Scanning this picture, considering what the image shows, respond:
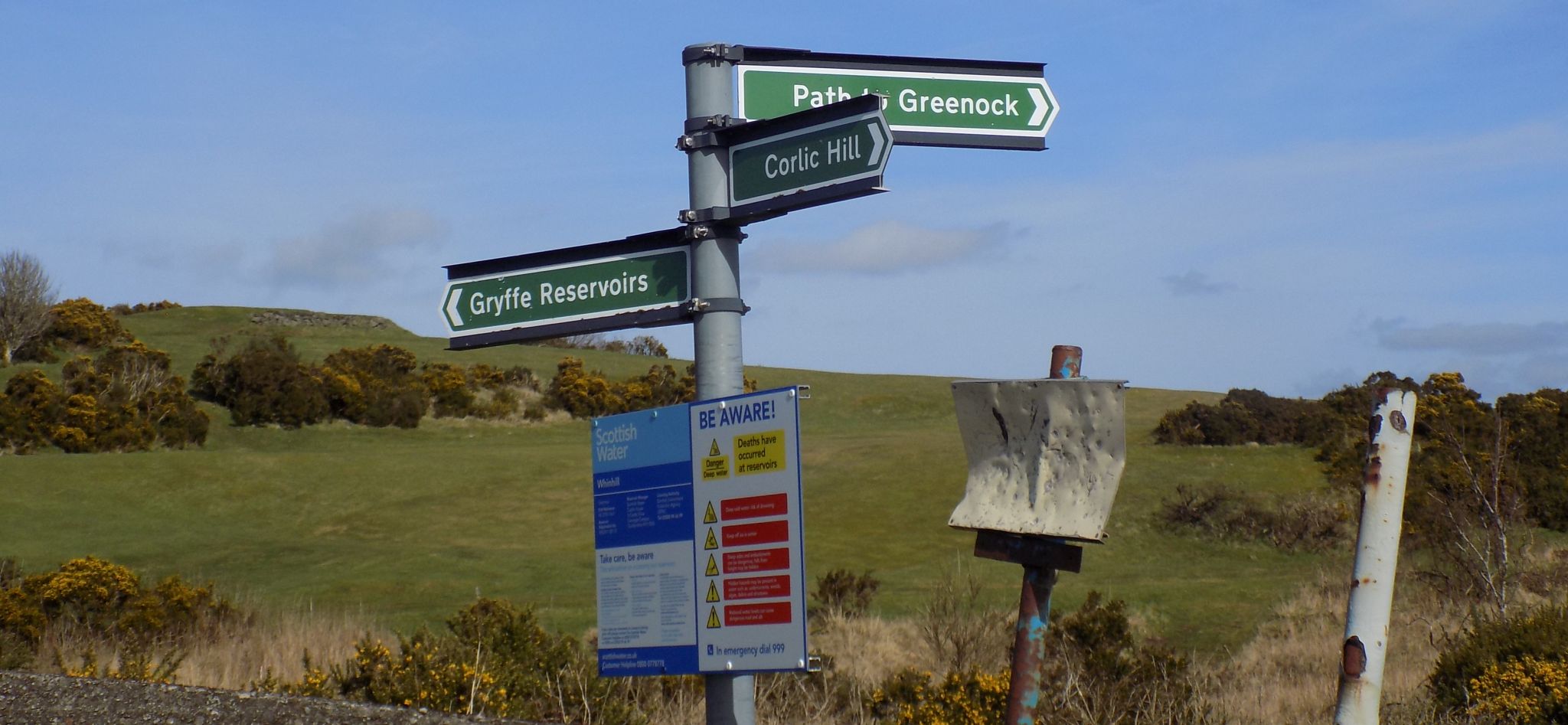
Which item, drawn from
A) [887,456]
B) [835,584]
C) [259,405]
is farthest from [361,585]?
[259,405]

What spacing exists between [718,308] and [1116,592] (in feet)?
52.0

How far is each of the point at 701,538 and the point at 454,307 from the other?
5.76 feet

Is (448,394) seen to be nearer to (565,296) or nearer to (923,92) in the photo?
(565,296)

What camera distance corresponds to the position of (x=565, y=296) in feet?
17.7

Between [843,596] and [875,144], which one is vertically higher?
[875,144]

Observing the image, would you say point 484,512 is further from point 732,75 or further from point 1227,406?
point 732,75

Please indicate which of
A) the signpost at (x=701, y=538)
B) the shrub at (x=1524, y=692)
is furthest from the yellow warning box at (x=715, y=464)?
the shrub at (x=1524, y=692)

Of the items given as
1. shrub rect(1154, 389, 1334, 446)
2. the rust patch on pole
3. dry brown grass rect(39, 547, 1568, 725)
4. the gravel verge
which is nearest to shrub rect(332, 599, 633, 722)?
dry brown grass rect(39, 547, 1568, 725)

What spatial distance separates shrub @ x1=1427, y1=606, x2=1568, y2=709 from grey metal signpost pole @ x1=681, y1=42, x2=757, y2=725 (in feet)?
20.0

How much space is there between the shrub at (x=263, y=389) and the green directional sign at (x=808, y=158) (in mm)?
42538

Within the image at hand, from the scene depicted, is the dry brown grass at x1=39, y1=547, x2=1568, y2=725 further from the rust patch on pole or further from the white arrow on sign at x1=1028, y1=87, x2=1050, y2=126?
the white arrow on sign at x1=1028, y1=87, x2=1050, y2=126

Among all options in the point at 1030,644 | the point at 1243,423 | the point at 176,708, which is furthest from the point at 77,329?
the point at 1030,644

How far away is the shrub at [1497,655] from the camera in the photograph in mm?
8734

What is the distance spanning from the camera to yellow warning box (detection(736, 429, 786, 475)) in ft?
14.0
